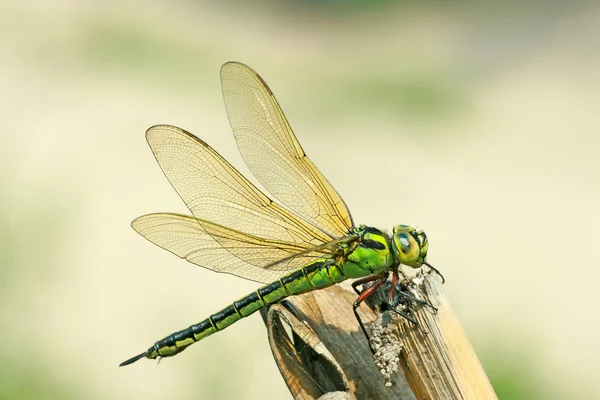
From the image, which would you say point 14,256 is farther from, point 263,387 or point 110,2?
point 110,2

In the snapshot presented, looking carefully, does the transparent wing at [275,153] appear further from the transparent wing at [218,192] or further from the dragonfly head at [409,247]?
the dragonfly head at [409,247]

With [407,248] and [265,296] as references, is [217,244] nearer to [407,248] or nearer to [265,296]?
[265,296]

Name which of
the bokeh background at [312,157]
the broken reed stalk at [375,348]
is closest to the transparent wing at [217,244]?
the broken reed stalk at [375,348]

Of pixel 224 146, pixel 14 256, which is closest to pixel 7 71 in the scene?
pixel 224 146

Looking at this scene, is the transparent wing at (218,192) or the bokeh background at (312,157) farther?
the bokeh background at (312,157)

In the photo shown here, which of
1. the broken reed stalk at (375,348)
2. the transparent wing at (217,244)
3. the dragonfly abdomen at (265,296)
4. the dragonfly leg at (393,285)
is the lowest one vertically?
the broken reed stalk at (375,348)

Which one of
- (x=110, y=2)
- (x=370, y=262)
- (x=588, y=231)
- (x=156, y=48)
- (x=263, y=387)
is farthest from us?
(x=110, y=2)

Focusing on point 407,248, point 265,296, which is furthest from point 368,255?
point 265,296
